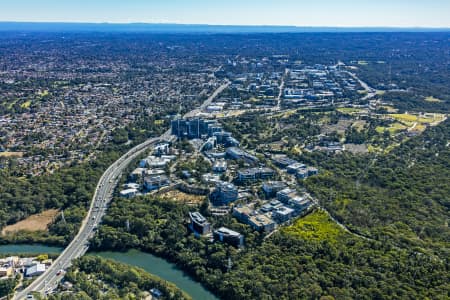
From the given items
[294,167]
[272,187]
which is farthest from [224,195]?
[294,167]

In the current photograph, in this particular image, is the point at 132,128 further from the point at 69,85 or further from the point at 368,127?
the point at 69,85

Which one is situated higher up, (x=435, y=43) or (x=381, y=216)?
(x=435, y=43)

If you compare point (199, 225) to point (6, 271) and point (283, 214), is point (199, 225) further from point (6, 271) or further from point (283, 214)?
point (6, 271)

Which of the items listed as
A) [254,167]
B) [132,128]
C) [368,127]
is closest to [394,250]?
[254,167]

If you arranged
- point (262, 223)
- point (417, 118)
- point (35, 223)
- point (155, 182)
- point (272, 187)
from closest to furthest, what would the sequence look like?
point (262, 223), point (35, 223), point (272, 187), point (155, 182), point (417, 118)

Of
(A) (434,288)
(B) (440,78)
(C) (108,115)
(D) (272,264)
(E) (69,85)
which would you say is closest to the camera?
(A) (434,288)

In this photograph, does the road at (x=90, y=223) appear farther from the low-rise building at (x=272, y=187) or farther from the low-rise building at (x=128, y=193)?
the low-rise building at (x=272, y=187)
